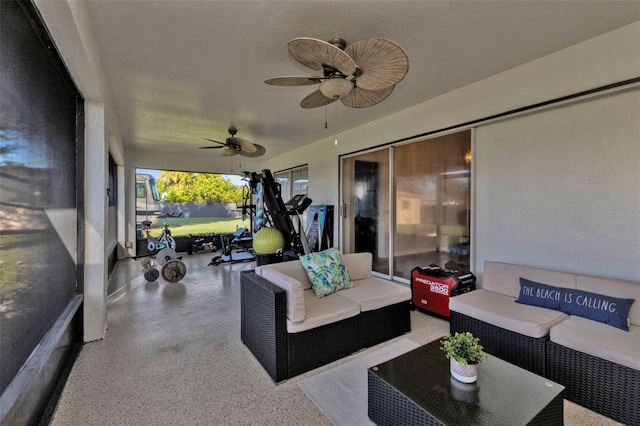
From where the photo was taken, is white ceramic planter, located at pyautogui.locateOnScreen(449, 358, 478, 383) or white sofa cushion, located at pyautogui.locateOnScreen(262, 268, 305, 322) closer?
white ceramic planter, located at pyautogui.locateOnScreen(449, 358, 478, 383)

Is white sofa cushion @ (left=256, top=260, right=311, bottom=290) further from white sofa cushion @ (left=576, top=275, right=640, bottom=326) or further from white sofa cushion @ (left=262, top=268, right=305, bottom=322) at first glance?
white sofa cushion @ (left=576, top=275, right=640, bottom=326)

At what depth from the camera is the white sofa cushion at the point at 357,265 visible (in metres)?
3.07

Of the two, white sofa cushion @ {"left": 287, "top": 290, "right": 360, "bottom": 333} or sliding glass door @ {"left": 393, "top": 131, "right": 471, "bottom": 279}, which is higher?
sliding glass door @ {"left": 393, "top": 131, "right": 471, "bottom": 279}

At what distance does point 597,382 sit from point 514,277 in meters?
1.05

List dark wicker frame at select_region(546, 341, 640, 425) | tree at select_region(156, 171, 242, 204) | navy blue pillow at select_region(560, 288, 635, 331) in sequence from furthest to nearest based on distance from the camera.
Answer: tree at select_region(156, 171, 242, 204)
navy blue pillow at select_region(560, 288, 635, 331)
dark wicker frame at select_region(546, 341, 640, 425)

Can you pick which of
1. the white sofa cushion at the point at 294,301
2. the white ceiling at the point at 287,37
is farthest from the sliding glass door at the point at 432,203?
the white sofa cushion at the point at 294,301

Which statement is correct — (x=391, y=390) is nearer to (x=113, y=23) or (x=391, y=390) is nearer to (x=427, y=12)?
(x=427, y=12)

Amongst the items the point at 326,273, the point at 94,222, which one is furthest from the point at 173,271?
the point at 326,273

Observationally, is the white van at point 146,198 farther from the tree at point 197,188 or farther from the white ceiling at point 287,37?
the white ceiling at point 287,37

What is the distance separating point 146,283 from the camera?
15.2 ft

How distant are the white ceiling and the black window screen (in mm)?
735

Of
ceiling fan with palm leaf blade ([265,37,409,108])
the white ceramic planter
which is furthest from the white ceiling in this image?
the white ceramic planter

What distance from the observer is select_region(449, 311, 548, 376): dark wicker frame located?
2.01 m

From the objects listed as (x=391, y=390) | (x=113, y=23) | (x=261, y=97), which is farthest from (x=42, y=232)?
(x=261, y=97)
